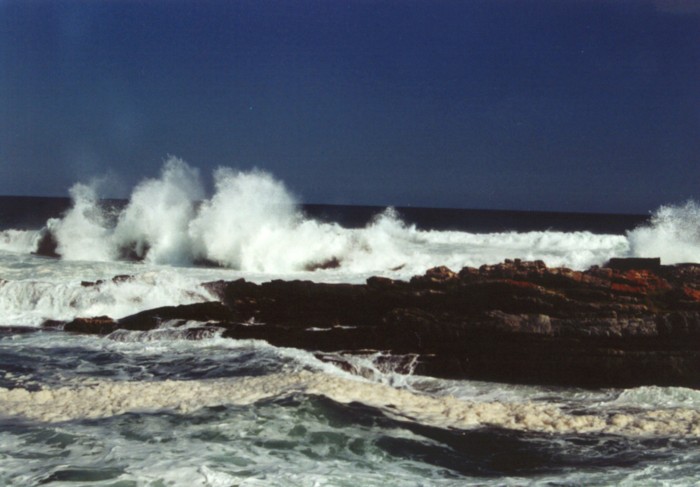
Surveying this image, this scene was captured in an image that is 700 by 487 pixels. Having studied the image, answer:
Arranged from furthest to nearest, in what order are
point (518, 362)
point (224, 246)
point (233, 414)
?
point (224, 246) → point (518, 362) → point (233, 414)

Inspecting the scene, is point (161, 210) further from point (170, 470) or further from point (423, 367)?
point (170, 470)

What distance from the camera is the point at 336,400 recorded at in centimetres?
698

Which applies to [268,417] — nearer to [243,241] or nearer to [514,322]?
[514,322]

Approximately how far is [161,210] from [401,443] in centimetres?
2019

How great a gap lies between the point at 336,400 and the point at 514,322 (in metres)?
2.91

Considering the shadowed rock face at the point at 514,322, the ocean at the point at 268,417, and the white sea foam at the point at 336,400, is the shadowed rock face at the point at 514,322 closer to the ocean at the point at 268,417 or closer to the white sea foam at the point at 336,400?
the ocean at the point at 268,417

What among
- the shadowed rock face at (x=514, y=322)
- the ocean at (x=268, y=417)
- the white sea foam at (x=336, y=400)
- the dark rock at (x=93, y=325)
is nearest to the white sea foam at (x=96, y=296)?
the ocean at (x=268, y=417)

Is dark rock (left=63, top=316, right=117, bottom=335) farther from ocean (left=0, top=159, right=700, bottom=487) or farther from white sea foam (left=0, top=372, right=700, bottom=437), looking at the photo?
white sea foam (left=0, top=372, right=700, bottom=437)

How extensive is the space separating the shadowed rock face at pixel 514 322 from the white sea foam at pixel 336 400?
1328 millimetres

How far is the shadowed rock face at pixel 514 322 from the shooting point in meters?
8.23

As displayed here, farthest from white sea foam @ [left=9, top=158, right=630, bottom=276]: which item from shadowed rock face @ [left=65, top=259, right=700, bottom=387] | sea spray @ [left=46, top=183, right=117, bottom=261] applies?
shadowed rock face @ [left=65, top=259, right=700, bottom=387]

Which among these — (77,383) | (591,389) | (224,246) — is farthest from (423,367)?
(224,246)

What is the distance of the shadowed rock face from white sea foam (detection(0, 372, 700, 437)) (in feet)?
4.36

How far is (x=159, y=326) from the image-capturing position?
10.9 m
